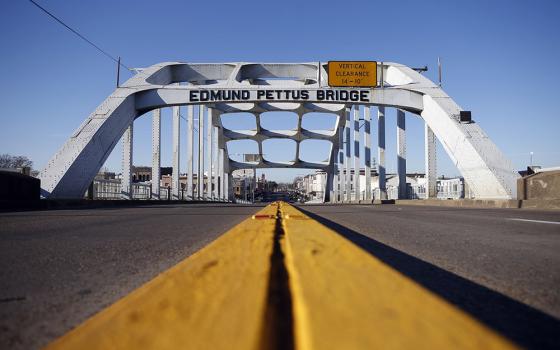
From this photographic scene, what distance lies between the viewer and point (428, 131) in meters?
22.5

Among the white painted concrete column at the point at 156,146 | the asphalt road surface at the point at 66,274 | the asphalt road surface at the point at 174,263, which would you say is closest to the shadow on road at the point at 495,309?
the asphalt road surface at the point at 174,263

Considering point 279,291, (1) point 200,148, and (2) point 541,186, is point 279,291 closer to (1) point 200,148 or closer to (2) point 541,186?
(2) point 541,186

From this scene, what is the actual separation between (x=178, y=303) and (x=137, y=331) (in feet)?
0.50

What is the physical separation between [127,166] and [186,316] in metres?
22.8

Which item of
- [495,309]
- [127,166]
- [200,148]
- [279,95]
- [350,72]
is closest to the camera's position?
[495,309]

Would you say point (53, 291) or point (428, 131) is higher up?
point (428, 131)

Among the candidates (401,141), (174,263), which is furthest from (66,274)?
(401,141)

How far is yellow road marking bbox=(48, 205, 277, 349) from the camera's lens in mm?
715

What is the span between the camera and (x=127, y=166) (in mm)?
22125

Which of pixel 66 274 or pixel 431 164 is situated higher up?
pixel 431 164

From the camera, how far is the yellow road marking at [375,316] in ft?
2.21

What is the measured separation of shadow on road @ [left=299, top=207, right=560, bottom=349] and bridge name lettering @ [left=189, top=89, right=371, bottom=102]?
63.0 feet

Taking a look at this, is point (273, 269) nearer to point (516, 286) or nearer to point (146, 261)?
point (516, 286)

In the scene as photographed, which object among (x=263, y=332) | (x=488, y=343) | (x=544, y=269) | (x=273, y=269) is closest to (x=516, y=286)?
(x=544, y=269)
